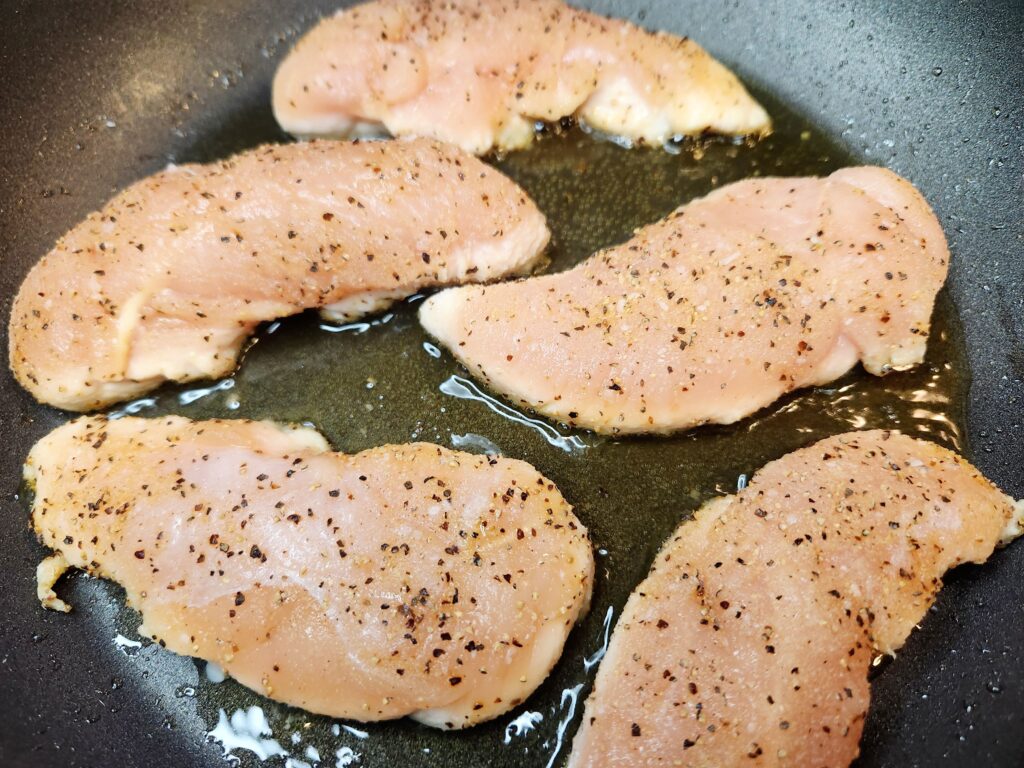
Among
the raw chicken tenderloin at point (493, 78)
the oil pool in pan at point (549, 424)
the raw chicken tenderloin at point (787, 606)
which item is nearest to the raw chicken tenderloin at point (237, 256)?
the oil pool in pan at point (549, 424)

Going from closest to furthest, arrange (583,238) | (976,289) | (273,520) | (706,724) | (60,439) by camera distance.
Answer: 1. (706,724)
2. (273,520)
3. (60,439)
4. (976,289)
5. (583,238)

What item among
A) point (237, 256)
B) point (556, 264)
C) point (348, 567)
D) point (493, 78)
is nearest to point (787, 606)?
point (348, 567)

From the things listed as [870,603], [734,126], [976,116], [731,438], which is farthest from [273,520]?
[976,116]

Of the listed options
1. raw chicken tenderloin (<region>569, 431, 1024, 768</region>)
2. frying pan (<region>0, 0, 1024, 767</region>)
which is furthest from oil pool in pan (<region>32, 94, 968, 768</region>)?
raw chicken tenderloin (<region>569, 431, 1024, 768</region>)

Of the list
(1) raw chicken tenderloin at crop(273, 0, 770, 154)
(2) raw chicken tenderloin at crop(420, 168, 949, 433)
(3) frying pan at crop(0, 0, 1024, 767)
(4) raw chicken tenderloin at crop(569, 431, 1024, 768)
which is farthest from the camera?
(1) raw chicken tenderloin at crop(273, 0, 770, 154)

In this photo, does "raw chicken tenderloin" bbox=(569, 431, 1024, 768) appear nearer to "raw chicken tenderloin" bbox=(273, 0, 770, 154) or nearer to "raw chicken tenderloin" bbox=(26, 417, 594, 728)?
"raw chicken tenderloin" bbox=(26, 417, 594, 728)

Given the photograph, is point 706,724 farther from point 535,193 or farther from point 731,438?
point 535,193

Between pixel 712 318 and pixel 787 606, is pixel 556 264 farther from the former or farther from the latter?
pixel 787 606

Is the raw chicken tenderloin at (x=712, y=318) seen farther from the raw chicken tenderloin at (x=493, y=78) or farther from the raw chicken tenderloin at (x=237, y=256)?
the raw chicken tenderloin at (x=493, y=78)
